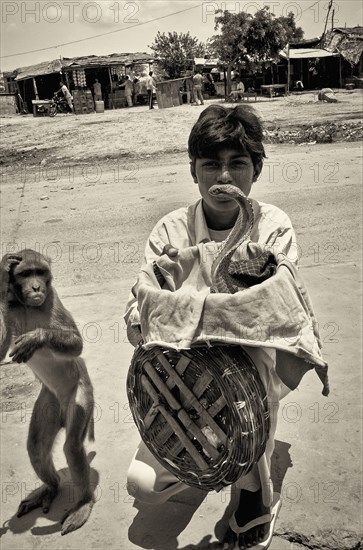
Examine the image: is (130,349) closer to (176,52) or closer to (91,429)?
(91,429)

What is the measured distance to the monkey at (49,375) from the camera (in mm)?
2908

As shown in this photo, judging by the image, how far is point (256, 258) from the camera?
221 cm

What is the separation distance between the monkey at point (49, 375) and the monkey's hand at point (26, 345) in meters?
0.06

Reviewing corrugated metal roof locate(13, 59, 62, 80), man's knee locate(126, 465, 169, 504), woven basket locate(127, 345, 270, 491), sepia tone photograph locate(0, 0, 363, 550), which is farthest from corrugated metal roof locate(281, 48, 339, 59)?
woven basket locate(127, 345, 270, 491)

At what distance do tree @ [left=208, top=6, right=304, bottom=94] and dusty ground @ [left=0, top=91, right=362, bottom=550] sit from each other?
73.4ft

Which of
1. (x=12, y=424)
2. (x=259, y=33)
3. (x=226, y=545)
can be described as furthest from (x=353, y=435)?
(x=259, y=33)

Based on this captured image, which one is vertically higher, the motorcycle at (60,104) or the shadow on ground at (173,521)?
the motorcycle at (60,104)

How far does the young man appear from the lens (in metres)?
2.56

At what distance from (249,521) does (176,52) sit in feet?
166

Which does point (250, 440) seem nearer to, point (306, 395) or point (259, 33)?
point (306, 395)

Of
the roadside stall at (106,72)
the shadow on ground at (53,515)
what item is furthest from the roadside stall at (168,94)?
the shadow on ground at (53,515)

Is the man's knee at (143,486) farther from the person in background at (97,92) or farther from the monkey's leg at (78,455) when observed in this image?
the person in background at (97,92)

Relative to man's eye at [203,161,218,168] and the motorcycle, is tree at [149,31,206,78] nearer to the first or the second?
the motorcycle

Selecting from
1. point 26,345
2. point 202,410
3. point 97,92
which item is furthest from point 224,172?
point 97,92
